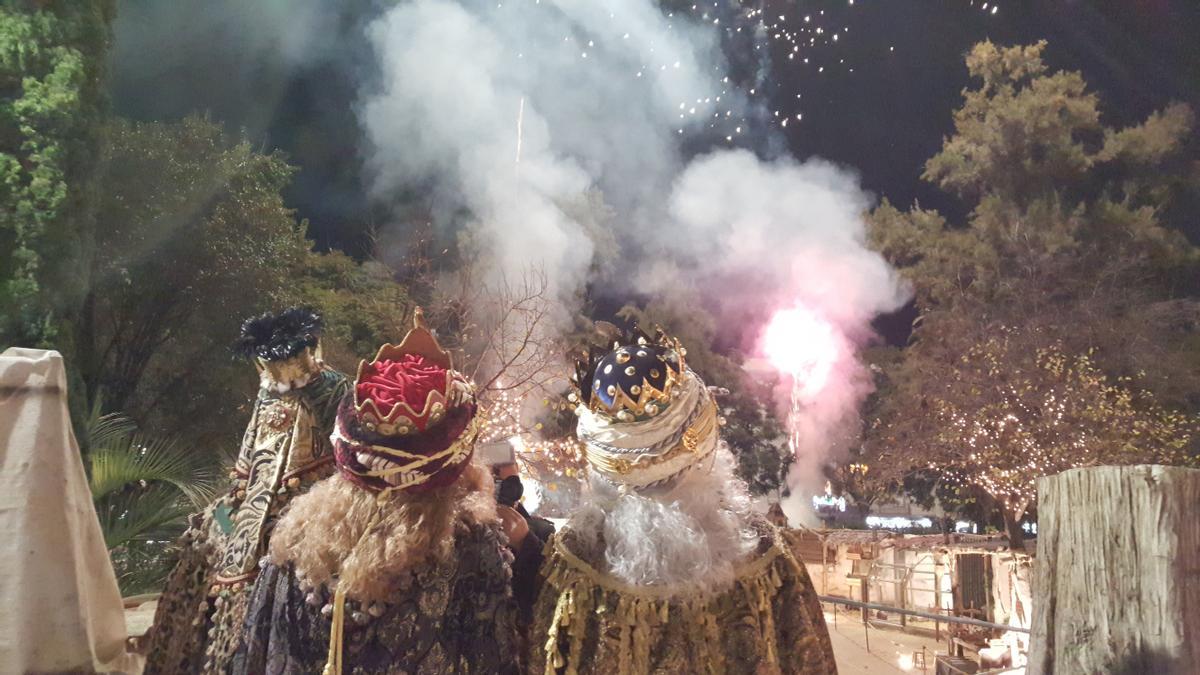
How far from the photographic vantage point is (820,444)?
21750 millimetres

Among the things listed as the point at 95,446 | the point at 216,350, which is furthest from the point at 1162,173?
the point at 95,446

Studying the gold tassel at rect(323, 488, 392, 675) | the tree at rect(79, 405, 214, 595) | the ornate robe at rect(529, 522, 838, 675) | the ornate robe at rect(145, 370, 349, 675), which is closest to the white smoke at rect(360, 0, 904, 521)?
the tree at rect(79, 405, 214, 595)

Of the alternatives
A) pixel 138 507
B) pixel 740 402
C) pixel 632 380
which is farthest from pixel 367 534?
pixel 740 402

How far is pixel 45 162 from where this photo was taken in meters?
9.06

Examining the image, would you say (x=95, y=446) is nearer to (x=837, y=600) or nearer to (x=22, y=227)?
(x=22, y=227)

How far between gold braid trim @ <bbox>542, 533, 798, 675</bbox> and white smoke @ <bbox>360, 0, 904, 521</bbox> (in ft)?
57.7

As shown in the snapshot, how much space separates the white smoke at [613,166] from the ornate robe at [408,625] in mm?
17667

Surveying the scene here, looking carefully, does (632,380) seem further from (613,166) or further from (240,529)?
(613,166)

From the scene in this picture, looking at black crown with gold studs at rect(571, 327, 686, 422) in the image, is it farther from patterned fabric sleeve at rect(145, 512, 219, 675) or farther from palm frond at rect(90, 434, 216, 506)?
palm frond at rect(90, 434, 216, 506)

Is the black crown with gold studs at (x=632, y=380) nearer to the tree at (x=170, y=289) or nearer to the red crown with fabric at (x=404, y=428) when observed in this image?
the red crown with fabric at (x=404, y=428)

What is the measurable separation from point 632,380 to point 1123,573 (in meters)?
1.52

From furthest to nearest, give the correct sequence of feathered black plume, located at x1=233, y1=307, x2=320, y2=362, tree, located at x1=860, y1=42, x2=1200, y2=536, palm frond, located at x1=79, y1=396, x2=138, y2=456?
1. tree, located at x1=860, y1=42, x2=1200, y2=536
2. palm frond, located at x1=79, y1=396, x2=138, y2=456
3. feathered black plume, located at x1=233, y1=307, x2=320, y2=362

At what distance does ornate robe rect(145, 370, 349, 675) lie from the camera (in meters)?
3.23

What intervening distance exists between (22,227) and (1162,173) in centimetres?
2226
